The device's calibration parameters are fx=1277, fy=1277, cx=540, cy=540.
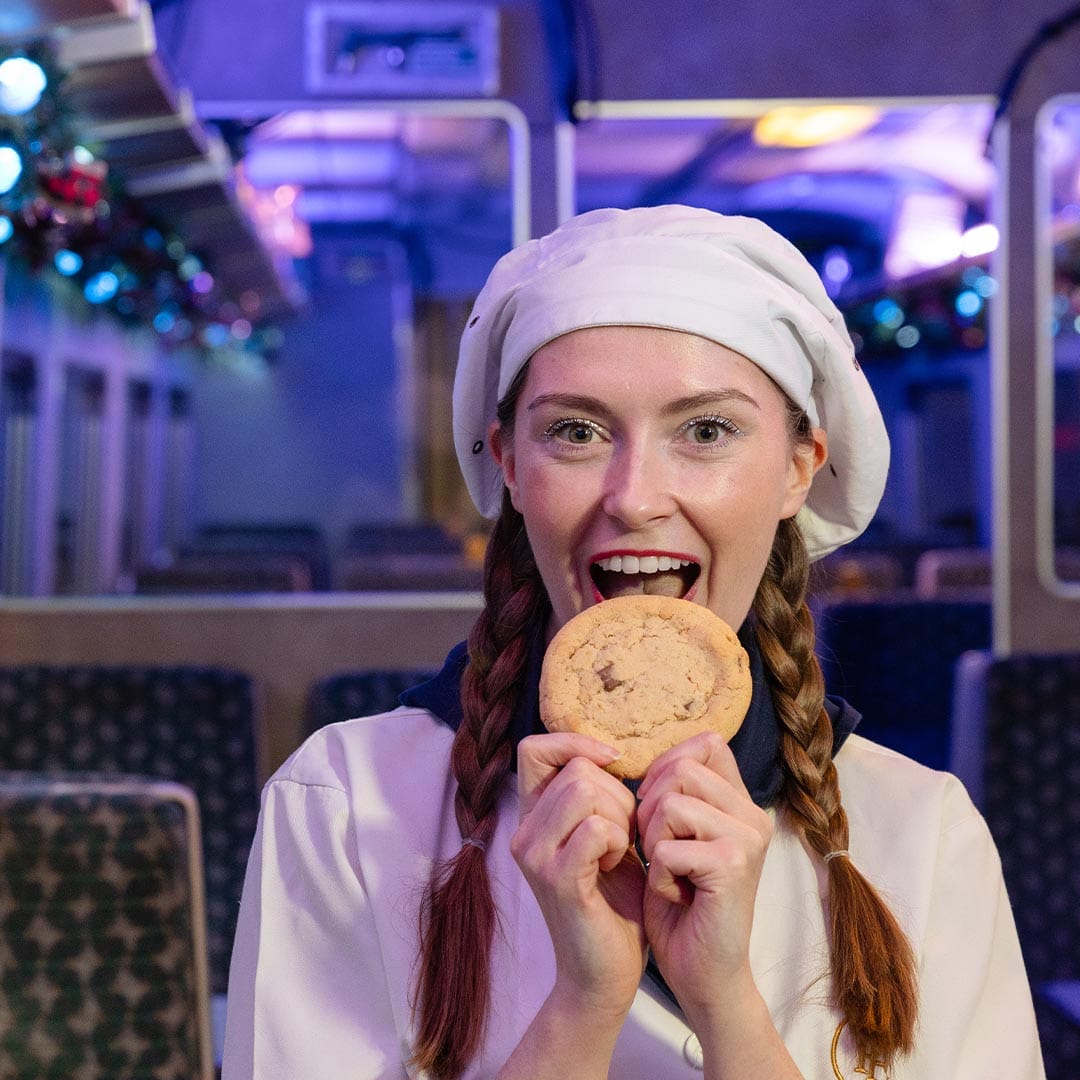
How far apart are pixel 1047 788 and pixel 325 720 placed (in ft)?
6.02

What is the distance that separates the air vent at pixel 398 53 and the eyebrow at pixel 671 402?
2956mm

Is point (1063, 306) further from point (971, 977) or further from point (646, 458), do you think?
point (646, 458)

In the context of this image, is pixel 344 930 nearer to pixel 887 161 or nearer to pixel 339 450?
pixel 887 161

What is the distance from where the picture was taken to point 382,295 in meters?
16.8

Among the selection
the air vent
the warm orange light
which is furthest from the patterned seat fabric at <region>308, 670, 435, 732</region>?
the warm orange light

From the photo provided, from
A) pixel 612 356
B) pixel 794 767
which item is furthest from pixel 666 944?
pixel 612 356

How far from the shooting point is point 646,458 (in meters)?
1.12

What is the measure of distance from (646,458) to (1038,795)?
7.97ft

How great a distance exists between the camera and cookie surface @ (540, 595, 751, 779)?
107cm

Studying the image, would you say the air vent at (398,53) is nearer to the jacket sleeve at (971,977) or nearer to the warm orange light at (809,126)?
the warm orange light at (809,126)

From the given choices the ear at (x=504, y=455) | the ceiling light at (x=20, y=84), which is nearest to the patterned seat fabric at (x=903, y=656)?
the ceiling light at (x=20, y=84)

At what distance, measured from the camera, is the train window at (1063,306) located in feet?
12.6

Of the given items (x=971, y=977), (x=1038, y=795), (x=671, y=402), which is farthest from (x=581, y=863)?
(x=1038, y=795)

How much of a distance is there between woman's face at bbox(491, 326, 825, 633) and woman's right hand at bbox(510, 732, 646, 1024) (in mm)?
226
